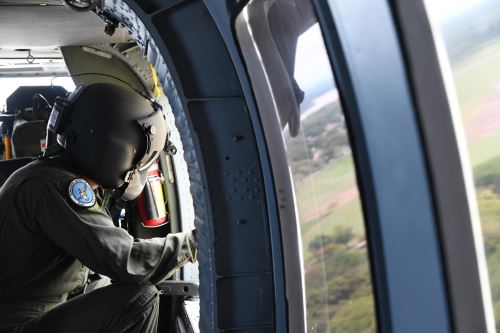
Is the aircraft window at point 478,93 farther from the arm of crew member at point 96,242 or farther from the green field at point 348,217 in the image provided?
the arm of crew member at point 96,242

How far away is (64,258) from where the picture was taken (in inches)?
106

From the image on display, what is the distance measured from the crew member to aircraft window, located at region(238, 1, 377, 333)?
974 mm

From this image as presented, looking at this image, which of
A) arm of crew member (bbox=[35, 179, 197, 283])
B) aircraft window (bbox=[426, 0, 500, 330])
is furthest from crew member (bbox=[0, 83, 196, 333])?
aircraft window (bbox=[426, 0, 500, 330])

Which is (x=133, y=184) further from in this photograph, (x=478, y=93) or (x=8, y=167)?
(x=478, y=93)

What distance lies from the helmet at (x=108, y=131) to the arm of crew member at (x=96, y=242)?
0.26 m

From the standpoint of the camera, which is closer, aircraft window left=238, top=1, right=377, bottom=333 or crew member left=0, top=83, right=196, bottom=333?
aircraft window left=238, top=1, right=377, bottom=333

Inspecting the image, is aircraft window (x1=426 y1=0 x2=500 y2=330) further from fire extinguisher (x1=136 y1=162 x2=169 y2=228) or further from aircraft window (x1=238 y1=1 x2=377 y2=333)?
fire extinguisher (x1=136 y1=162 x2=169 y2=228)

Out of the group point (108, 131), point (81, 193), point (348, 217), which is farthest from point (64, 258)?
point (348, 217)

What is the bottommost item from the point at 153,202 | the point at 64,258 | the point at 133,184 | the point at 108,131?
the point at 64,258

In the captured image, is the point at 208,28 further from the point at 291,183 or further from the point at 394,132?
the point at 394,132

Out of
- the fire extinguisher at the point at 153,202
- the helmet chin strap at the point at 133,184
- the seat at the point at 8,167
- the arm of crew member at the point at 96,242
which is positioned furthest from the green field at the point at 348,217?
the fire extinguisher at the point at 153,202

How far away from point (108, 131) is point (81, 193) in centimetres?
31

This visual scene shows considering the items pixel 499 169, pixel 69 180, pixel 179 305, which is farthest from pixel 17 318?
pixel 499 169

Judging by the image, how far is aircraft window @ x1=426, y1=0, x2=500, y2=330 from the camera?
2.62 ft
